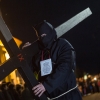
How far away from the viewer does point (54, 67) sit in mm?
3027

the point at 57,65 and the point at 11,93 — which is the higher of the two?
the point at 57,65

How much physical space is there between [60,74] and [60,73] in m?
0.01

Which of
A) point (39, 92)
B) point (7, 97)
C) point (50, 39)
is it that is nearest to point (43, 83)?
point (39, 92)

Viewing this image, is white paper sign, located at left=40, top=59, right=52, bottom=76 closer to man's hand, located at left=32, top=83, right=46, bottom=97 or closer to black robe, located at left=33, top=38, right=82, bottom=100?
black robe, located at left=33, top=38, right=82, bottom=100

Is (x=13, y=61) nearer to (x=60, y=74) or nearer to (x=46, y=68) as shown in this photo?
(x=46, y=68)

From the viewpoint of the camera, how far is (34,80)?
294cm

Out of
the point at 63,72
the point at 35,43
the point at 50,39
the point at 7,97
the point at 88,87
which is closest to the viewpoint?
the point at 63,72

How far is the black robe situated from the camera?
113 inches

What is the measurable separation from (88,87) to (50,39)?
19058 millimetres

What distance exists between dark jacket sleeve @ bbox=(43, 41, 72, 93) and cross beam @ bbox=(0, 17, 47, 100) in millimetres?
136

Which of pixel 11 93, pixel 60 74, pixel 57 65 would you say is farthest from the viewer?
pixel 11 93

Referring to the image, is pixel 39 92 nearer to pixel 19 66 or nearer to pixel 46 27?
pixel 19 66

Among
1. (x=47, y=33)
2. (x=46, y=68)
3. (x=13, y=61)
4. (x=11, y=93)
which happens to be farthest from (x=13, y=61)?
(x=11, y=93)

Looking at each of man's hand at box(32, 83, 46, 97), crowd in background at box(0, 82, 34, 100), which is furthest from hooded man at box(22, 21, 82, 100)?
crowd in background at box(0, 82, 34, 100)
